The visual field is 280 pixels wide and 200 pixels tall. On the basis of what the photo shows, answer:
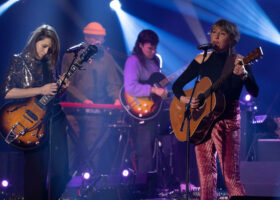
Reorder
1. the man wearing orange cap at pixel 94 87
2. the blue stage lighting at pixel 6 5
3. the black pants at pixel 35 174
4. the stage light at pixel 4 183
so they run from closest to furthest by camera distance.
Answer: the black pants at pixel 35 174
the stage light at pixel 4 183
the man wearing orange cap at pixel 94 87
the blue stage lighting at pixel 6 5

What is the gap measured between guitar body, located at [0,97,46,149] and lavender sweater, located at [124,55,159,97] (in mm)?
2675

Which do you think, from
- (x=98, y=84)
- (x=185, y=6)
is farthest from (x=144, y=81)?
(x=185, y=6)

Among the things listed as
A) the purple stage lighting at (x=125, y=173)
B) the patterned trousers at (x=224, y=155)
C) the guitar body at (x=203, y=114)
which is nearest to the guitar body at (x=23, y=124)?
the guitar body at (x=203, y=114)

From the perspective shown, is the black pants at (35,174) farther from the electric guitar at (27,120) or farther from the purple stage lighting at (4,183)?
the purple stage lighting at (4,183)

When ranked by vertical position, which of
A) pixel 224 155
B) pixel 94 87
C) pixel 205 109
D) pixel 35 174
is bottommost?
pixel 35 174

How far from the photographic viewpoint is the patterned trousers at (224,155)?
12.9 ft

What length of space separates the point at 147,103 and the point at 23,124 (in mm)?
3069

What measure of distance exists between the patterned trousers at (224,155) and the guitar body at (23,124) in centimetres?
173

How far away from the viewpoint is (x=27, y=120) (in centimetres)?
422

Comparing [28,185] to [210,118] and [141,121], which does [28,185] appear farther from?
[141,121]

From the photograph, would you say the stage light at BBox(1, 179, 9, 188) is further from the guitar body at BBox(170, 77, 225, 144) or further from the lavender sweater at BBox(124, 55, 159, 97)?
the guitar body at BBox(170, 77, 225, 144)

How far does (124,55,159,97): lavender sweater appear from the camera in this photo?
674 centimetres

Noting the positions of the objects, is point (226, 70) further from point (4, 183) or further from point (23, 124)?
point (4, 183)

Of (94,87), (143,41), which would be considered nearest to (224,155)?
(143,41)
